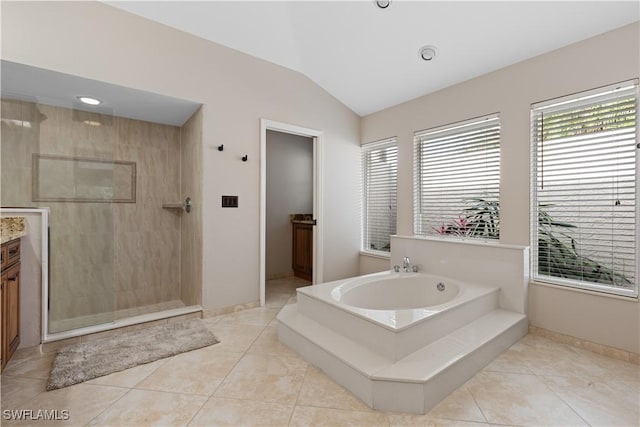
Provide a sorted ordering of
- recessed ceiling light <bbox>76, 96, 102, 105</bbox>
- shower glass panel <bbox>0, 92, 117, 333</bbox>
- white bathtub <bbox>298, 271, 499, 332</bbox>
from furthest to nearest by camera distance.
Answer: recessed ceiling light <bbox>76, 96, 102, 105</bbox> → shower glass panel <bbox>0, 92, 117, 333</bbox> → white bathtub <bbox>298, 271, 499, 332</bbox>

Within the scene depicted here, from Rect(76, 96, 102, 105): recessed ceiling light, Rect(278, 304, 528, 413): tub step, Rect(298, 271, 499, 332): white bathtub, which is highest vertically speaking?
Rect(76, 96, 102, 105): recessed ceiling light

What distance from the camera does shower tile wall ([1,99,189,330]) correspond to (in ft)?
7.46

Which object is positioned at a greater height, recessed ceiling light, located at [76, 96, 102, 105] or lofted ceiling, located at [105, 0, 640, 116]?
lofted ceiling, located at [105, 0, 640, 116]

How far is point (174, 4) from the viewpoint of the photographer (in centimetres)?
239

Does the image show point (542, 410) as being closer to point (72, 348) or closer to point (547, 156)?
point (547, 156)

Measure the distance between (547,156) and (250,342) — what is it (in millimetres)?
2807

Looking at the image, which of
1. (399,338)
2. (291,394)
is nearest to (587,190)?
(399,338)

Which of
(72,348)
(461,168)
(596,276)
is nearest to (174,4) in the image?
(72,348)

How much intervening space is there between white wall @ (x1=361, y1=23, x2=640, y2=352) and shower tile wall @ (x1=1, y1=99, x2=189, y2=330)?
9.84ft

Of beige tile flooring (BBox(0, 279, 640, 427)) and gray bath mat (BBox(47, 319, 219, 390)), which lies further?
gray bath mat (BBox(47, 319, 219, 390))

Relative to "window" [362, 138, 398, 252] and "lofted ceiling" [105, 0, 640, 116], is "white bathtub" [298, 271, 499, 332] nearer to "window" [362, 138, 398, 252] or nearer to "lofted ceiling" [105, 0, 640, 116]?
"window" [362, 138, 398, 252]

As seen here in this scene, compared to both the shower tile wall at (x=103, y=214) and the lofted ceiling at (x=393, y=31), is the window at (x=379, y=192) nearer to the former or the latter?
the lofted ceiling at (x=393, y=31)

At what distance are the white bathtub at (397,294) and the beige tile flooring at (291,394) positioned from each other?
43cm

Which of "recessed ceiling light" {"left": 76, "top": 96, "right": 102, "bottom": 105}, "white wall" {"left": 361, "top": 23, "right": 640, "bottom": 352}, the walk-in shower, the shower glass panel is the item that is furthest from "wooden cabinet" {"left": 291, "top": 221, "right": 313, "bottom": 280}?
"recessed ceiling light" {"left": 76, "top": 96, "right": 102, "bottom": 105}
